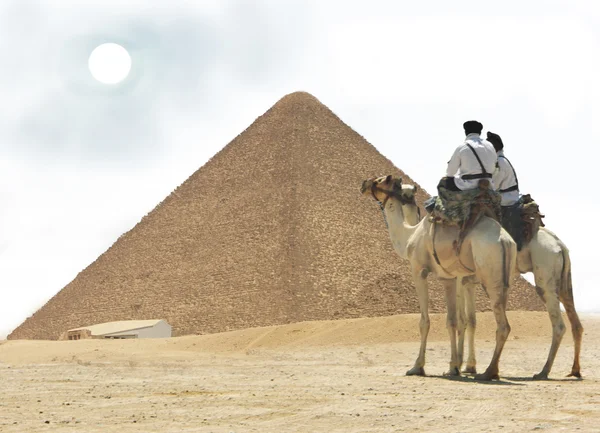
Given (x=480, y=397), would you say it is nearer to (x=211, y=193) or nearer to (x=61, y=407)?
(x=61, y=407)

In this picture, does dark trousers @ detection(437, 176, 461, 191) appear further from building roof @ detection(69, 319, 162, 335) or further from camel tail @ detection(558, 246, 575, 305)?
building roof @ detection(69, 319, 162, 335)

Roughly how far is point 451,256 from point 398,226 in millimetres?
1434

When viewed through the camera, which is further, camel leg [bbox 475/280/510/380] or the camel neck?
the camel neck

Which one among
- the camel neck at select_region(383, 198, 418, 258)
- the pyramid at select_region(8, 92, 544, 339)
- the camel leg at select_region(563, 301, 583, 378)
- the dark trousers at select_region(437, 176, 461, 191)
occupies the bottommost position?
the camel leg at select_region(563, 301, 583, 378)

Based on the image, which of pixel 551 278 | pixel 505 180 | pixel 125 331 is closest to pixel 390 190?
pixel 505 180

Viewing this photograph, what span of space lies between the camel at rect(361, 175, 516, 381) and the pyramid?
123 ft

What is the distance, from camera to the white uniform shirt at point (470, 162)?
10258mm

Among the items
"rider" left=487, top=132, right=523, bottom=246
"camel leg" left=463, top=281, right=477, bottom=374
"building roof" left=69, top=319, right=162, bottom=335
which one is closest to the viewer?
"rider" left=487, top=132, right=523, bottom=246

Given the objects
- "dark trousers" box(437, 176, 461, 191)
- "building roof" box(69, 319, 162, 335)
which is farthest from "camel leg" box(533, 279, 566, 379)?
"building roof" box(69, 319, 162, 335)

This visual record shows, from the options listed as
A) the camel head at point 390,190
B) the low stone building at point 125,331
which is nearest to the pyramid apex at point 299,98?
the low stone building at point 125,331

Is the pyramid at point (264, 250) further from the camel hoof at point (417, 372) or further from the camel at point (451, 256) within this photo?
the camel hoof at point (417, 372)

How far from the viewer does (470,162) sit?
1026 cm

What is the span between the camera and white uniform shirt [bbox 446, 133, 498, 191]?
10.3 metres

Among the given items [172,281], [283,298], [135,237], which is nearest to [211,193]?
[135,237]
